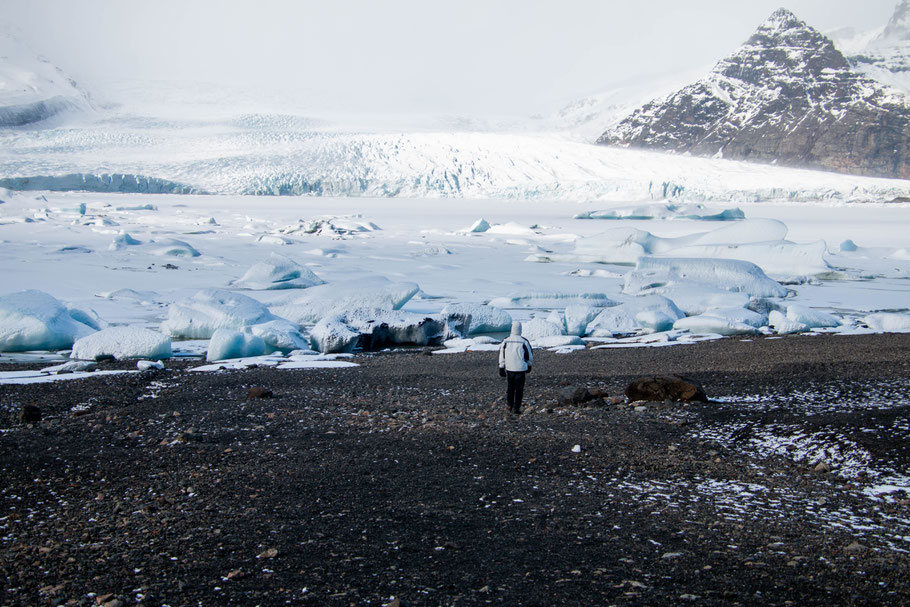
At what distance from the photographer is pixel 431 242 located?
18.3 metres

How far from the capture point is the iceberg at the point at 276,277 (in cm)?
1112

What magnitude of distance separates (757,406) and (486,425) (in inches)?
59.3

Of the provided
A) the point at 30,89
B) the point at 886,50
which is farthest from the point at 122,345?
the point at 886,50

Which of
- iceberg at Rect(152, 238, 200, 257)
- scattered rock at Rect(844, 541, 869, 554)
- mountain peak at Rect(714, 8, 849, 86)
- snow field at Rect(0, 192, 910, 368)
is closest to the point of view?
scattered rock at Rect(844, 541, 869, 554)

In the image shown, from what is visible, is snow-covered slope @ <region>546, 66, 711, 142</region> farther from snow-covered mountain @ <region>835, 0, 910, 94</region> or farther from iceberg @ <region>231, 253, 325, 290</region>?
iceberg @ <region>231, 253, 325, 290</region>

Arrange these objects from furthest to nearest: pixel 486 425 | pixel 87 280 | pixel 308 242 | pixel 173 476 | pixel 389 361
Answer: pixel 308 242 < pixel 87 280 < pixel 389 361 < pixel 486 425 < pixel 173 476

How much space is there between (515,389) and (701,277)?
8.14 metres

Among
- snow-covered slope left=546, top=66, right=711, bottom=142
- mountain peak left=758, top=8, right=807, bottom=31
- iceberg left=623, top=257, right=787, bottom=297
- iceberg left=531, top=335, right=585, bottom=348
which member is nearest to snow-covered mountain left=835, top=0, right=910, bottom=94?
mountain peak left=758, top=8, right=807, bottom=31

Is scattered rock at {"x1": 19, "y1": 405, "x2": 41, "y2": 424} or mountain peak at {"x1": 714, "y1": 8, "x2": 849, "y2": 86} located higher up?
mountain peak at {"x1": 714, "y1": 8, "x2": 849, "y2": 86}

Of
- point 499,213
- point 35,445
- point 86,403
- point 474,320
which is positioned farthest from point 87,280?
point 499,213

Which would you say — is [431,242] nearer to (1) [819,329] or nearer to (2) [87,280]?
(2) [87,280]

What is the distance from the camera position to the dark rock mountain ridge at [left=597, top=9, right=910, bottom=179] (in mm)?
60294

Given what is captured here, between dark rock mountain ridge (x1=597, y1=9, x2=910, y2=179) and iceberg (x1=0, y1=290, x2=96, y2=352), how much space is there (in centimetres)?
5414

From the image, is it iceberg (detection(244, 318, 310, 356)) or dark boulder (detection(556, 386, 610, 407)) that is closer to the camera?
dark boulder (detection(556, 386, 610, 407))
